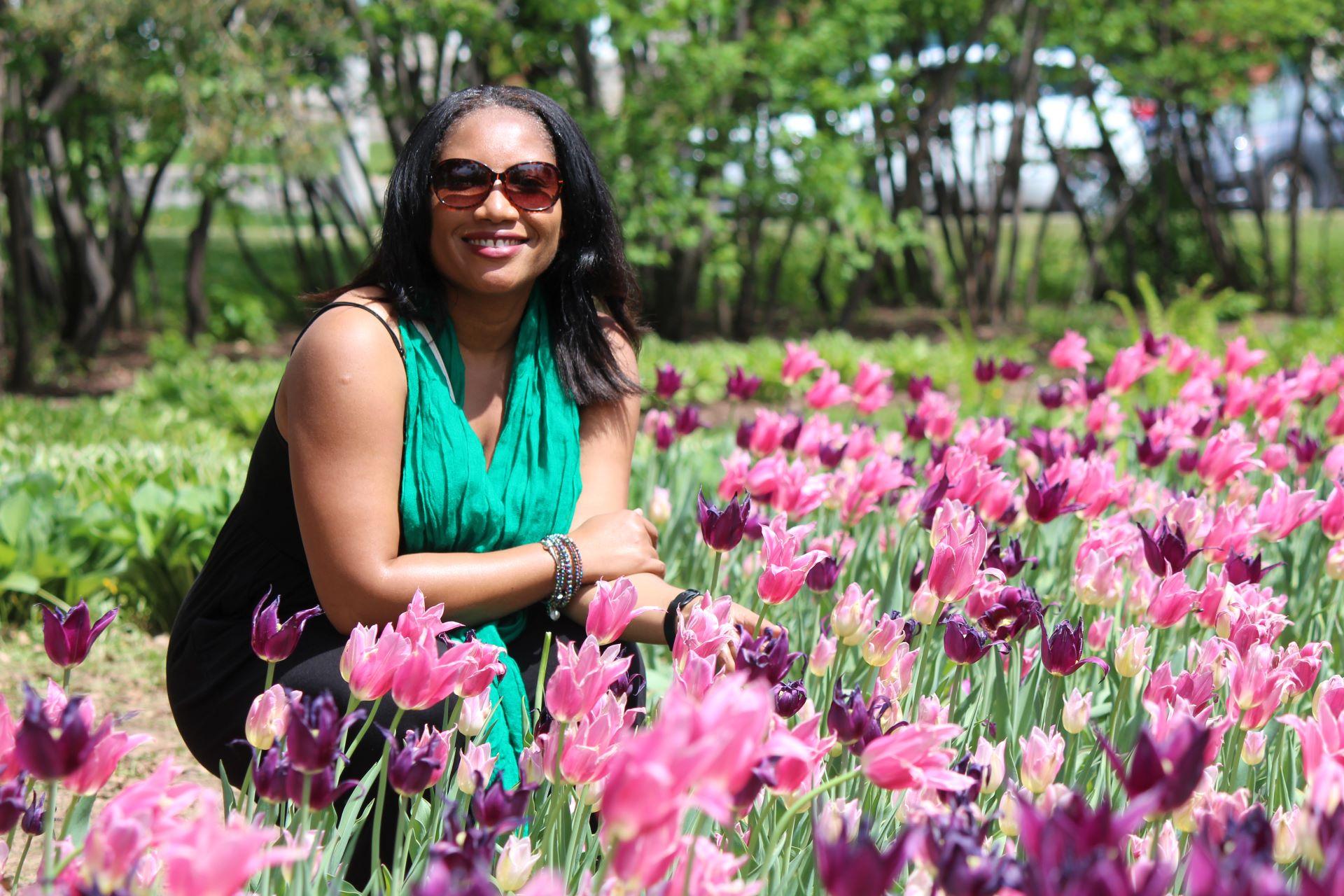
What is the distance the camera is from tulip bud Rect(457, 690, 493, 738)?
1578mm

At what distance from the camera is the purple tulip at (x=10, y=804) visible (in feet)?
4.21

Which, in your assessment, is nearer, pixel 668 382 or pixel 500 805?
pixel 500 805

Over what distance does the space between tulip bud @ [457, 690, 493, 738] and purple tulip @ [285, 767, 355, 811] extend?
0.26 meters

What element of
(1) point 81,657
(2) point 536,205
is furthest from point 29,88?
(1) point 81,657

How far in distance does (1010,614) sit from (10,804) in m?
1.24

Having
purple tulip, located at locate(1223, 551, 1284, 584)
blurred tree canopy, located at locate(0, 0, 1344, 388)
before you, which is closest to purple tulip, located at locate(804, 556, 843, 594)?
purple tulip, located at locate(1223, 551, 1284, 584)

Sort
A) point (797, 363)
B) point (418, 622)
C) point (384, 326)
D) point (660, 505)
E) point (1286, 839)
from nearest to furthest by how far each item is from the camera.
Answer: point (1286, 839)
point (418, 622)
point (384, 326)
point (660, 505)
point (797, 363)

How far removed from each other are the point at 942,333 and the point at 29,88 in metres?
7.35

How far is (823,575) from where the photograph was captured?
2.13 meters

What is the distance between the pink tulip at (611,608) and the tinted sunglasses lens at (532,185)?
0.92 m

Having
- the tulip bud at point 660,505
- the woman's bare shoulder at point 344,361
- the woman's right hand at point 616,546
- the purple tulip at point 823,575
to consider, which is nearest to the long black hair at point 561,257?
the woman's bare shoulder at point 344,361

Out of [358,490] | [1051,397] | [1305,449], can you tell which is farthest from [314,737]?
[1051,397]

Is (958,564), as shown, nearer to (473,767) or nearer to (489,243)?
(473,767)

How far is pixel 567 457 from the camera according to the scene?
2459mm
